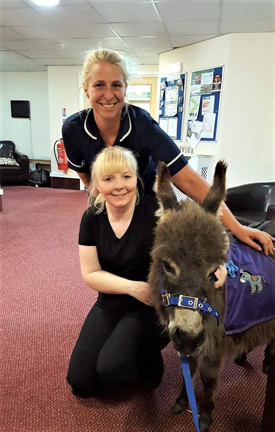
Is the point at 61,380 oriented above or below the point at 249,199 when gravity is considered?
below

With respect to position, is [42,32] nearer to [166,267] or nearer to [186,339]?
[166,267]

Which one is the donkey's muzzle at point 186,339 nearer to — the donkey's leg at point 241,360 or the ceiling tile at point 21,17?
the donkey's leg at point 241,360

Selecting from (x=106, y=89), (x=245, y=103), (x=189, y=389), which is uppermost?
(x=245, y=103)

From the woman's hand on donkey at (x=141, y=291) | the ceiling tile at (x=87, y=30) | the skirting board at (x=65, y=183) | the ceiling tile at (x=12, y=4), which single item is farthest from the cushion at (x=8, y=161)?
the woman's hand on donkey at (x=141, y=291)

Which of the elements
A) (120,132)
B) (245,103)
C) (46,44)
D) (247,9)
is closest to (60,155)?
(46,44)

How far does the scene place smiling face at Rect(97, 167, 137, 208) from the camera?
1.50 metres

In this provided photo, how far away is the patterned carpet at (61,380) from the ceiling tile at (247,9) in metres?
3.55

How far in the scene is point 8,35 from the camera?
5.17 m

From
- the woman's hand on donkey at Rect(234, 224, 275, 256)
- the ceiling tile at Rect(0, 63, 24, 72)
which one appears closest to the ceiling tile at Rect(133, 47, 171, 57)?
the ceiling tile at Rect(0, 63, 24, 72)

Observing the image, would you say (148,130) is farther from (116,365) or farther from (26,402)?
(26,402)

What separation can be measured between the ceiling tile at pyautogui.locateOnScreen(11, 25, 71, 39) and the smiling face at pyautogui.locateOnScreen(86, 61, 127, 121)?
148 inches

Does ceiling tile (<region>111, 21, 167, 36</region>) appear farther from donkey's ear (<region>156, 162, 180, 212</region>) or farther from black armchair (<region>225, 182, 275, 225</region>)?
donkey's ear (<region>156, 162, 180, 212</region>)

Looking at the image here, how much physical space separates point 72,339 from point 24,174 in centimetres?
682

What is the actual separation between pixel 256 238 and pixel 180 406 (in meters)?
0.97
